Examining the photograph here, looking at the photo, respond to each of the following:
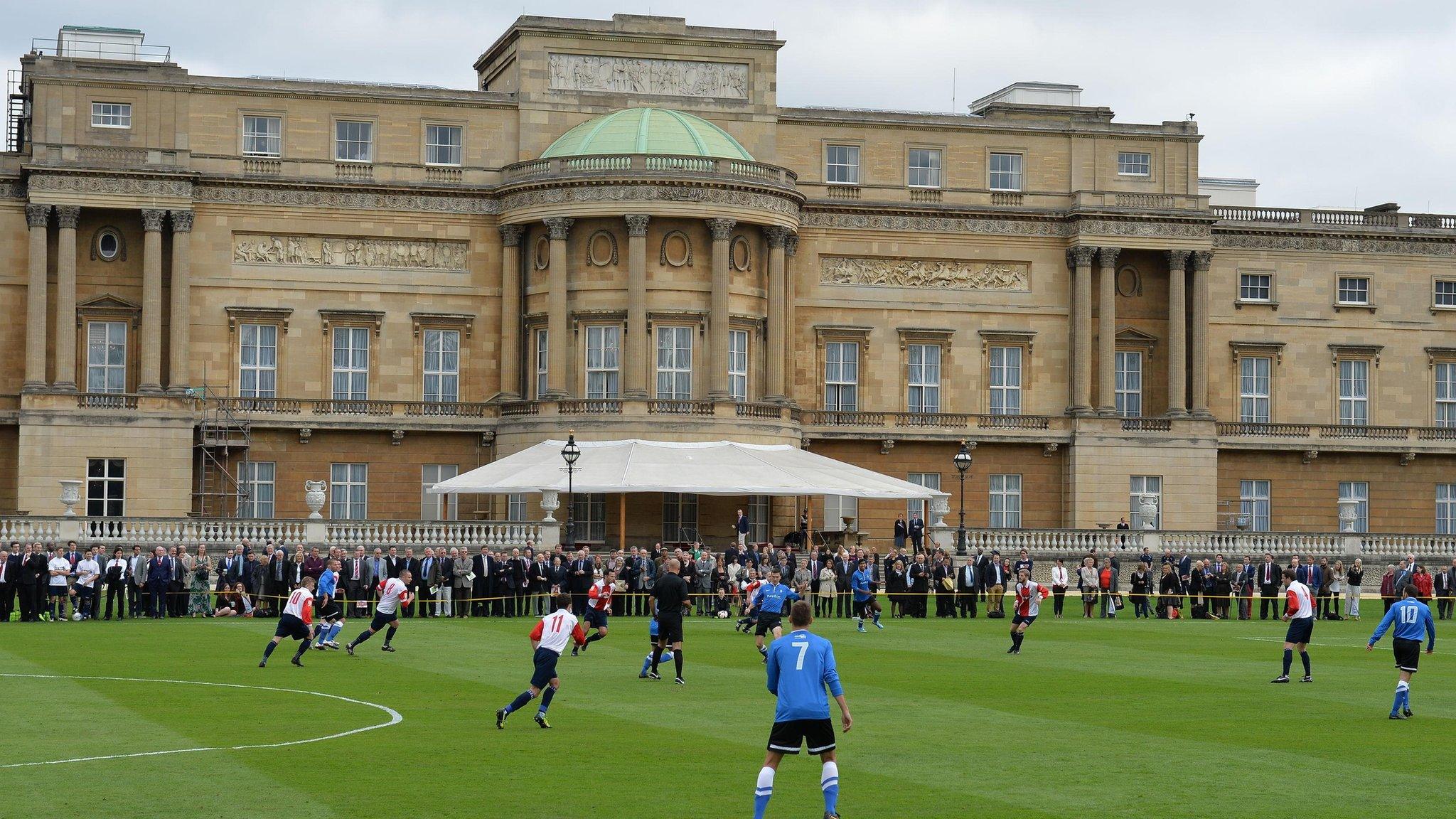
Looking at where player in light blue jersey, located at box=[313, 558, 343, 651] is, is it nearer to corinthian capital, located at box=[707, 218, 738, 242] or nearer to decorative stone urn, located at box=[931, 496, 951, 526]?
decorative stone urn, located at box=[931, 496, 951, 526]

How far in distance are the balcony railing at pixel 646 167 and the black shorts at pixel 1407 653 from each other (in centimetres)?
3745

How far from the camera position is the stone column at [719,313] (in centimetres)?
6078

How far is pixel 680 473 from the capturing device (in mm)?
55844

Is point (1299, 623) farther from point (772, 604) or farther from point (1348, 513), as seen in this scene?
point (1348, 513)

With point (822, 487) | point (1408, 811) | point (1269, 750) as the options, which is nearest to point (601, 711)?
point (1269, 750)

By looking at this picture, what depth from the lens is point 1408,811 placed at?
17922mm

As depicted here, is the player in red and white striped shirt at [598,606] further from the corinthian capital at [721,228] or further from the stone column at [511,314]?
the stone column at [511,314]

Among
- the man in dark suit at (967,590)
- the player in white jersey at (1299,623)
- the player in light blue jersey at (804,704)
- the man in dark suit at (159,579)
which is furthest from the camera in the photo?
the man in dark suit at (967,590)

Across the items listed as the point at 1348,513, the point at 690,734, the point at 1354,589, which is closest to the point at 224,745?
the point at 690,734

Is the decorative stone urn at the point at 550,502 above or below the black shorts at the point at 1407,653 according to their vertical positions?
above

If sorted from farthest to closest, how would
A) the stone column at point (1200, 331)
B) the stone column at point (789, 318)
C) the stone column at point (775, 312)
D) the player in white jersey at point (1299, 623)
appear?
the stone column at point (1200, 331)
the stone column at point (789, 318)
the stone column at point (775, 312)
the player in white jersey at point (1299, 623)

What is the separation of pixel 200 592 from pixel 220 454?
18.1 m

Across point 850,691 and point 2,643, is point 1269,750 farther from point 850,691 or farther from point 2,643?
point 2,643

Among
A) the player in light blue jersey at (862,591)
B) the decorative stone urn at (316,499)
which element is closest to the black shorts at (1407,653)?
the player in light blue jersey at (862,591)
